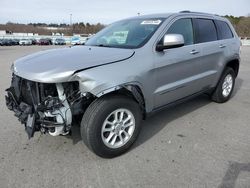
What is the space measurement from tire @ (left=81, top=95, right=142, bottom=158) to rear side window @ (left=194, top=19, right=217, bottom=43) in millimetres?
1980

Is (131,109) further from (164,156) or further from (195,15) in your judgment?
(195,15)

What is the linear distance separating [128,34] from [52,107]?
1759 millimetres

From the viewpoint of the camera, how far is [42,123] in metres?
3.10

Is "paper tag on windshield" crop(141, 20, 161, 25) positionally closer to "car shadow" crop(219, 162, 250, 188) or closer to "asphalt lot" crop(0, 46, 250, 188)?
"asphalt lot" crop(0, 46, 250, 188)

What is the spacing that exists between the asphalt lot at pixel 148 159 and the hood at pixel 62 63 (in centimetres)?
109

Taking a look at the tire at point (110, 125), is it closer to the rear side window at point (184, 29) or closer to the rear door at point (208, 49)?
the rear side window at point (184, 29)

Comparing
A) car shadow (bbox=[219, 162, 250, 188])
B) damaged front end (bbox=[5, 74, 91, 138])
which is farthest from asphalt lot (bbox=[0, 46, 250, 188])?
damaged front end (bbox=[5, 74, 91, 138])

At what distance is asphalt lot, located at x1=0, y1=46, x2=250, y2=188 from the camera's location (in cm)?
296

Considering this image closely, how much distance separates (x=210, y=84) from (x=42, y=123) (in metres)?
3.37

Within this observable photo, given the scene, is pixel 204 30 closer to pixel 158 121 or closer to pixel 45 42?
pixel 158 121

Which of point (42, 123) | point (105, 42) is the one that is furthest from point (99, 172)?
point (105, 42)

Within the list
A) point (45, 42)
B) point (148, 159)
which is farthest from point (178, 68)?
point (45, 42)

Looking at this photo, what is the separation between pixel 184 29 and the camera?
4371 mm

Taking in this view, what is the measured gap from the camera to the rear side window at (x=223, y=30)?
5.37 meters
